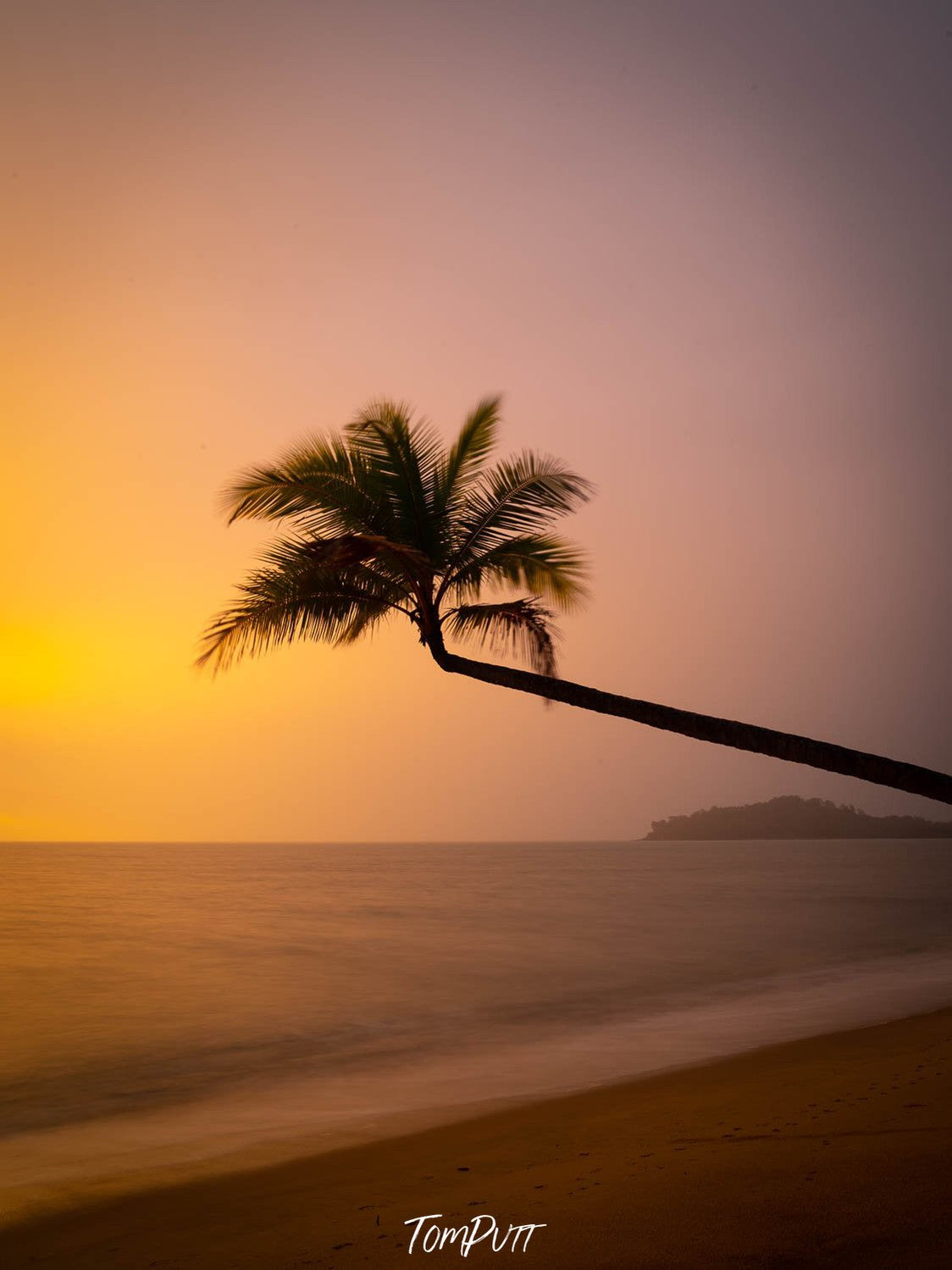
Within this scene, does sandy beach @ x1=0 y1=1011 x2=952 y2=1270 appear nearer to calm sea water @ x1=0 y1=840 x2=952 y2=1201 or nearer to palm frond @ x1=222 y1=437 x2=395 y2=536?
calm sea water @ x1=0 y1=840 x2=952 y2=1201

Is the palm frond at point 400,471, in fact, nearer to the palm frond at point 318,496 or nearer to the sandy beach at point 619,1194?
the palm frond at point 318,496

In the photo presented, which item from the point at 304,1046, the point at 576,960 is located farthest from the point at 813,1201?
the point at 576,960

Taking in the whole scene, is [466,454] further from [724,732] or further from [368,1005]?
[368,1005]

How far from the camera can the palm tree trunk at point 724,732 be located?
6.84 meters

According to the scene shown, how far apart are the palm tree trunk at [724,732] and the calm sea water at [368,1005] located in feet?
13.1

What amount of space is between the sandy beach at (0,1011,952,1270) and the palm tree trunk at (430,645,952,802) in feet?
6.98

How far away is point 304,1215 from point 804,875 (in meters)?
73.6

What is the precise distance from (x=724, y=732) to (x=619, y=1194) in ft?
11.4

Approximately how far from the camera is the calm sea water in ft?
32.5

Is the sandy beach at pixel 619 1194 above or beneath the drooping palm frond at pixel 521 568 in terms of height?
beneath

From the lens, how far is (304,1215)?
571cm

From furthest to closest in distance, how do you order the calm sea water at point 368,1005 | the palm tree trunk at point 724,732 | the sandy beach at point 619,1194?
the calm sea water at point 368,1005 < the palm tree trunk at point 724,732 < the sandy beach at point 619,1194

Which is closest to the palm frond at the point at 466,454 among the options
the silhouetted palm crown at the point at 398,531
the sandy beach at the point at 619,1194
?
the silhouetted palm crown at the point at 398,531

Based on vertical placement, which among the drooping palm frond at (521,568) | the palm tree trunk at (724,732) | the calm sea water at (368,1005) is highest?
the drooping palm frond at (521,568)
